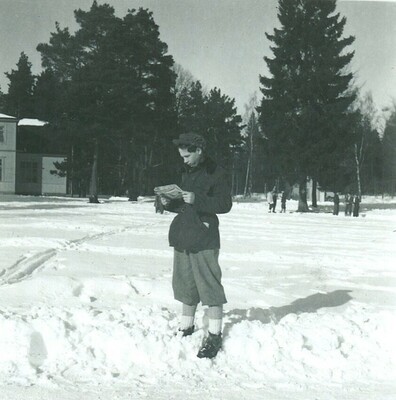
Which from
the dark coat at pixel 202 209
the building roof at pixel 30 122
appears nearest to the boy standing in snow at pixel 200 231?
the dark coat at pixel 202 209

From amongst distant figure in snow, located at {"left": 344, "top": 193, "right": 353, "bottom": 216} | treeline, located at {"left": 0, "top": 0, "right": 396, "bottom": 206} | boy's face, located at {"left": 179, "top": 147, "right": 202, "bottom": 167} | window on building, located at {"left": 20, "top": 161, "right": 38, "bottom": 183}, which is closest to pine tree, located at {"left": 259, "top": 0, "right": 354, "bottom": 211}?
treeline, located at {"left": 0, "top": 0, "right": 396, "bottom": 206}

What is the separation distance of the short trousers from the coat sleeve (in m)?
0.36

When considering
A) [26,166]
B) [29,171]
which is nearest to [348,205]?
[29,171]

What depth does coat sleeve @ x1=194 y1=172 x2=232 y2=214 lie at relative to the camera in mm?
4395

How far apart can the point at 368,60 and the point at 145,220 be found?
42.7 ft

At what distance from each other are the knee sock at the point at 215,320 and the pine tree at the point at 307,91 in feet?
96.5

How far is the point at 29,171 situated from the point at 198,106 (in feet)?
71.2

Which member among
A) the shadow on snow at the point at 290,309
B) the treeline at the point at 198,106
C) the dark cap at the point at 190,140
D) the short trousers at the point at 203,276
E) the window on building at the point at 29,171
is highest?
the treeline at the point at 198,106

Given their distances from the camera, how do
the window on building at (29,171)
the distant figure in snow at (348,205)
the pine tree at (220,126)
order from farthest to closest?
the window on building at (29,171)
the pine tree at (220,126)
the distant figure in snow at (348,205)

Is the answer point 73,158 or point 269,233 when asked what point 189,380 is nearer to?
point 269,233

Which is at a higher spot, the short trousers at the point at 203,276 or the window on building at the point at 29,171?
the window on building at the point at 29,171

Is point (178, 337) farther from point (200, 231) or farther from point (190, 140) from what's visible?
point (190, 140)

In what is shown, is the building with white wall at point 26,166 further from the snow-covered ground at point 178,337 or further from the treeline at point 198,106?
the snow-covered ground at point 178,337

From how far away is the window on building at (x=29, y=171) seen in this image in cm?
4609
